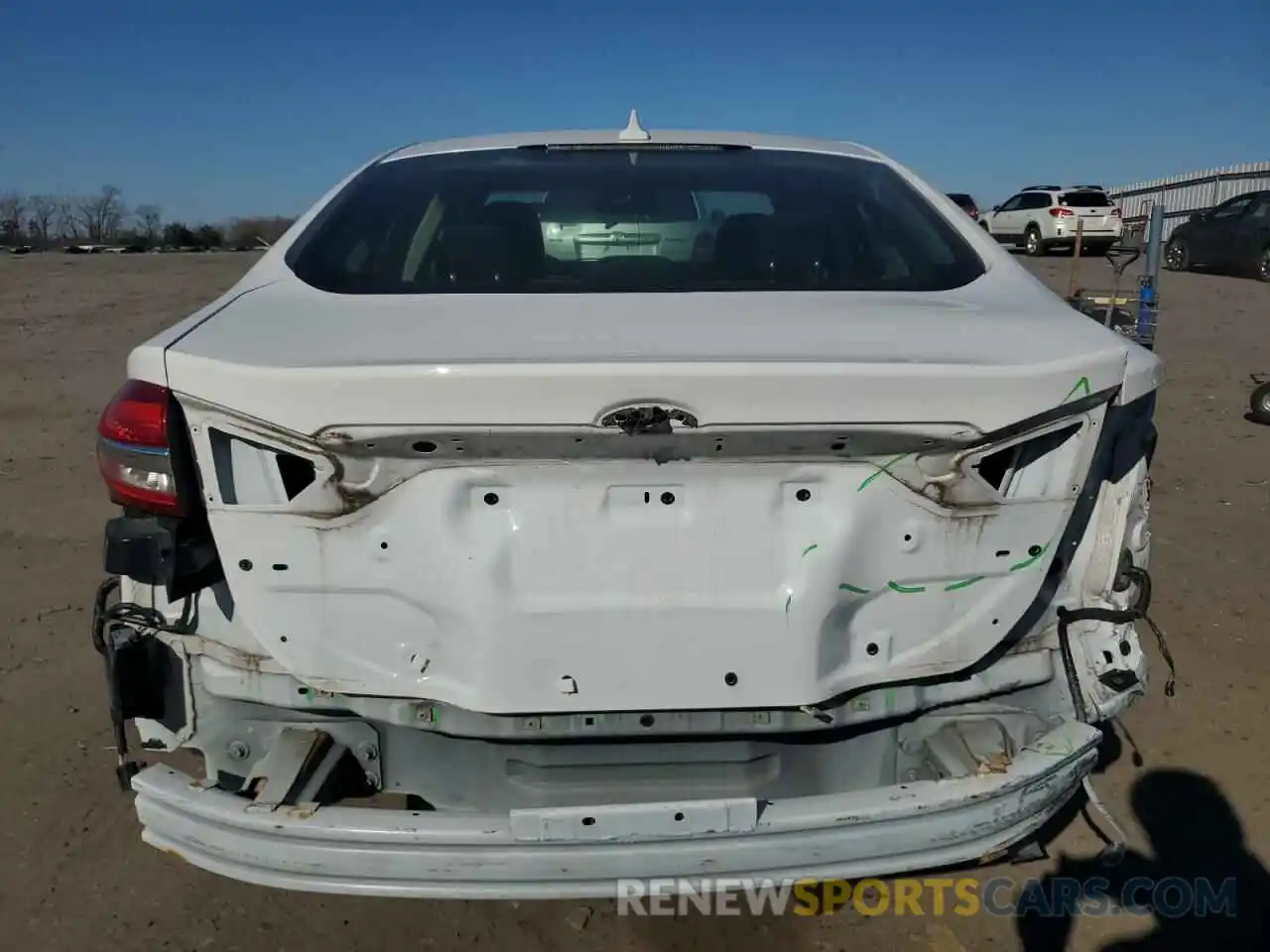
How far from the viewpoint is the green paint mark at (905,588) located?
1878 millimetres

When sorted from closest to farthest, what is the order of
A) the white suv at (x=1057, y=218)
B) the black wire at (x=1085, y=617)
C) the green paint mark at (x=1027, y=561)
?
the green paint mark at (x=1027, y=561) < the black wire at (x=1085, y=617) < the white suv at (x=1057, y=218)

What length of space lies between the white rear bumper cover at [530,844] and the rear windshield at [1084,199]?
22.7m

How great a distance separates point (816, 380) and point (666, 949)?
151cm

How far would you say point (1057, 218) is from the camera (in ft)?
71.3

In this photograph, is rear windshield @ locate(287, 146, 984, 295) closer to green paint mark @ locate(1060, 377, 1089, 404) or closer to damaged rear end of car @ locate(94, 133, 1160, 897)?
damaged rear end of car @ locate(94, 133, 1160, 897)

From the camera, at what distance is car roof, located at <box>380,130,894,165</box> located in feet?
10.2

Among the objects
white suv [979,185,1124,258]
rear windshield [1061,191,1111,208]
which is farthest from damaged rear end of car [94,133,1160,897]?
rear windshield [1061,191,1111,208]

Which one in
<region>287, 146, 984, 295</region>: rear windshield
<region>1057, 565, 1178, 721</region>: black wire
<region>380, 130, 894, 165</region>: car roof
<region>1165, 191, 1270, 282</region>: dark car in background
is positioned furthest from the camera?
<region>1165, 191, 1270, 282</region>: dark car in background

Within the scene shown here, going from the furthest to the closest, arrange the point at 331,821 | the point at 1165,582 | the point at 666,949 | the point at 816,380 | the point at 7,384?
the point at 7,384 < the point at 1165,582 < the point at 666,949 < the point at 331,821 < the point at 816,380

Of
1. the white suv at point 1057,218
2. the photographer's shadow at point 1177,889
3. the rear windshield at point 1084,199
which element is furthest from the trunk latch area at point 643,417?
the rear windshield at point 1084,199

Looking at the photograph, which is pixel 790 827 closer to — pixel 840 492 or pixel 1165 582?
pixel 840 492

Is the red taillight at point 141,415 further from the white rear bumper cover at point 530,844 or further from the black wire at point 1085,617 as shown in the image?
the black wire at point 1085,617

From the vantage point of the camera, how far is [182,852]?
1931 mm

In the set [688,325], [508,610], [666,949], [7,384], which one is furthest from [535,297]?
[7,384]
